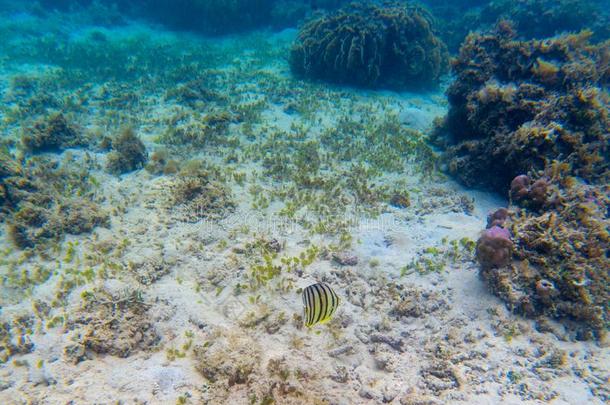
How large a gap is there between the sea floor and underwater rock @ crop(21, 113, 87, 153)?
0.36 m

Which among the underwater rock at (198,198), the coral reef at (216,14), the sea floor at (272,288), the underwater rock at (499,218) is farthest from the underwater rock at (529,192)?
the coral reef at (216,14)

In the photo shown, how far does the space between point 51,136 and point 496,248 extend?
12845 mm

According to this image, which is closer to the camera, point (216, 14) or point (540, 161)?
point (540, 161)

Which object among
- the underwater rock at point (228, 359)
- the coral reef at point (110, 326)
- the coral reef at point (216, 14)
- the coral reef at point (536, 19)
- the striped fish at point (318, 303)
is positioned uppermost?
the coral reef at point (536, 19)

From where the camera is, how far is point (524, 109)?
27.3 feet

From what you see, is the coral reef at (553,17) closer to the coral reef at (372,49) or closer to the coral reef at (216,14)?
the coral reef at (372,49)

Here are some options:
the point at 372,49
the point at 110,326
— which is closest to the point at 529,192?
the point at 110,326

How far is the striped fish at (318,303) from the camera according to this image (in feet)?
13.2

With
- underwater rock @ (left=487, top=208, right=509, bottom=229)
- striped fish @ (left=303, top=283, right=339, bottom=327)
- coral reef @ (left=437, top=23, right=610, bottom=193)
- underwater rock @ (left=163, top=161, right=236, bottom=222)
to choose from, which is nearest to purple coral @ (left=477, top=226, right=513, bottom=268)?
underwater rock @ (left=487, top=208, right=509, bottom=229)

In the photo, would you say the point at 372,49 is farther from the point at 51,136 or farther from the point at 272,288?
the point at 272,288

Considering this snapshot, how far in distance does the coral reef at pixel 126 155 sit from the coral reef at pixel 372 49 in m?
10.5

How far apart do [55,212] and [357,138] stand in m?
9.40

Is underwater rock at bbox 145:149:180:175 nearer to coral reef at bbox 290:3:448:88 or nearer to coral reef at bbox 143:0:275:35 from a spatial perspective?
coral reef at bbox 290:3:448:88

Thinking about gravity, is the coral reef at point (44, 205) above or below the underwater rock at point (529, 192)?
below
